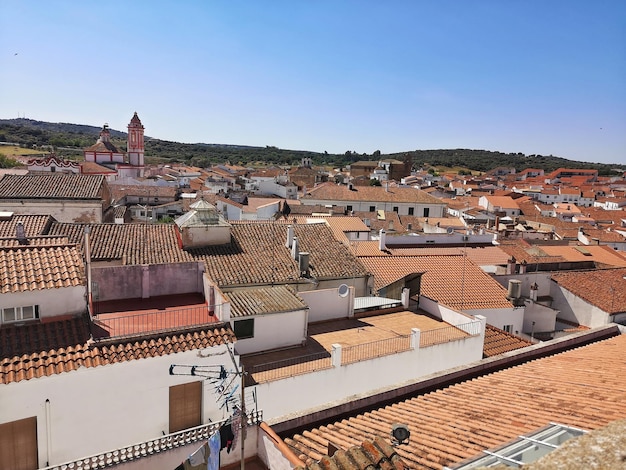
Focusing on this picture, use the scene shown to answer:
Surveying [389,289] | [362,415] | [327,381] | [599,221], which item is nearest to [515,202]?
[599,221]

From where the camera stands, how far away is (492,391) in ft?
25.2

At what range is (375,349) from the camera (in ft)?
46.8

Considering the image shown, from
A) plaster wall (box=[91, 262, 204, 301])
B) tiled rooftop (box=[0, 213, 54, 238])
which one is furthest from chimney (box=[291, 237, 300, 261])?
tiled rooftop (box=[0, 213, 54, 238])

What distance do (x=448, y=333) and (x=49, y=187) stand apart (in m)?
25.4

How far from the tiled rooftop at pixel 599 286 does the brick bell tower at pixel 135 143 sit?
61.2m

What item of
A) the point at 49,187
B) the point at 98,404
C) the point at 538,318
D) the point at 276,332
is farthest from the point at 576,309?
the point at 49,187

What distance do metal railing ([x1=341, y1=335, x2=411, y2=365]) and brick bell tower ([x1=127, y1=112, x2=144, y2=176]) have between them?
62.9m

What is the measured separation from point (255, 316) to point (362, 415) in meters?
6.88

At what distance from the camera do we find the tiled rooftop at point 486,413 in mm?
5488

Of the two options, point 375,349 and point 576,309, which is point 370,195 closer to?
point 576,309

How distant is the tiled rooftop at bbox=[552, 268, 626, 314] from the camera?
2088 centimetres

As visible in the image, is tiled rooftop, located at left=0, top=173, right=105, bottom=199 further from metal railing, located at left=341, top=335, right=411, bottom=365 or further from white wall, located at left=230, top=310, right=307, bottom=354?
metal railing, located at left=341, top=335, right=411, bottom=365

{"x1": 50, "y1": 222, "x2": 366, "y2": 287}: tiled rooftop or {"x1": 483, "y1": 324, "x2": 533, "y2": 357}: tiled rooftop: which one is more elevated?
{"x1": 50, "y1": 222, "x2": 366, "y2": 287}: tiled rooftop

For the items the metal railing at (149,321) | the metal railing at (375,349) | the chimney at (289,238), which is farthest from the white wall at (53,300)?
the chimney at (289,238)
